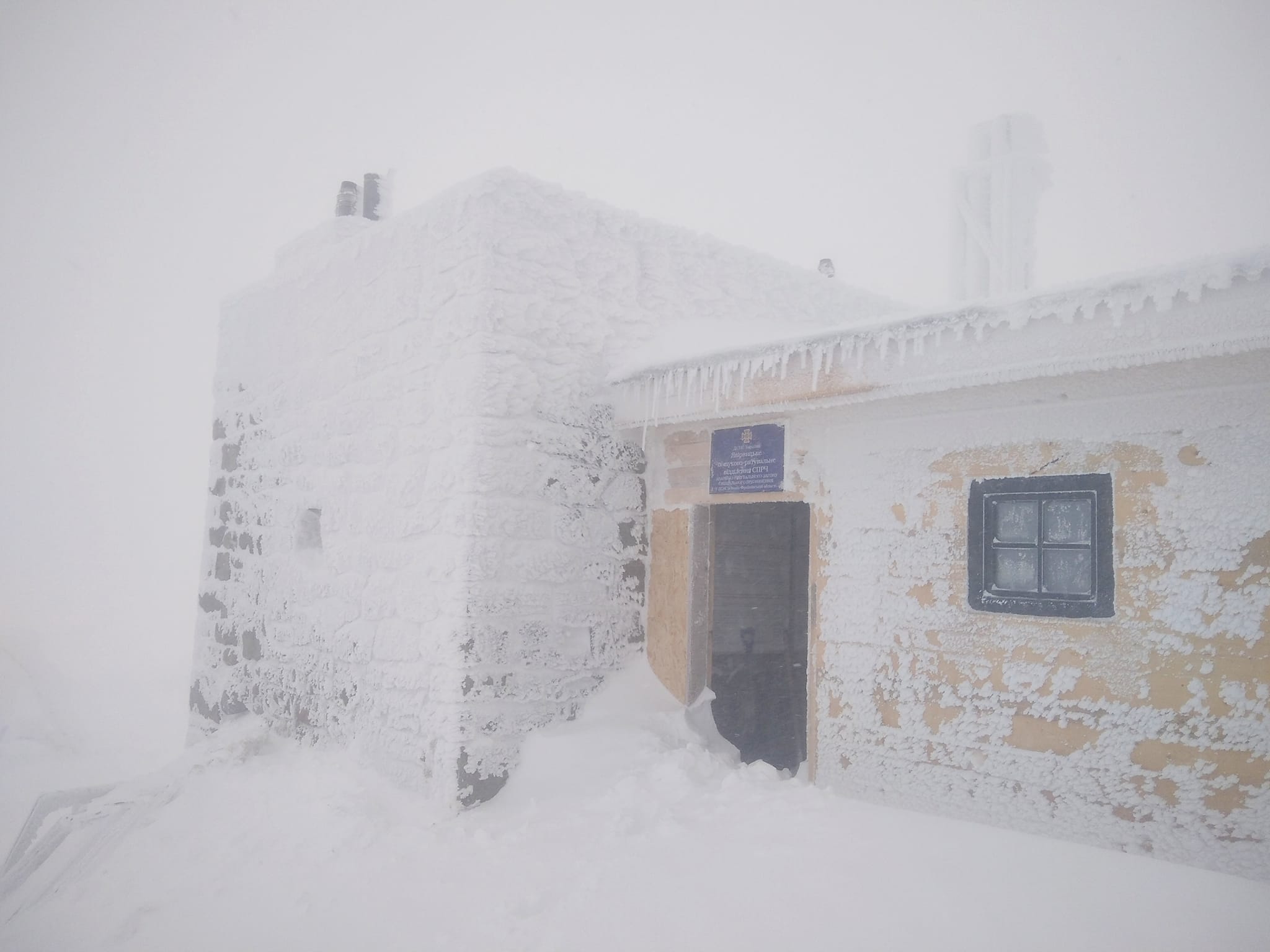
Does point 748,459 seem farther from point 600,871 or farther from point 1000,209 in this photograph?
point 1000,209

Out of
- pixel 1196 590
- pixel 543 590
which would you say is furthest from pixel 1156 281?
pixel 543 590

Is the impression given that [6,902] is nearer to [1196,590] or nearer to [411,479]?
[411,479]

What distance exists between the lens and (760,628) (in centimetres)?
585

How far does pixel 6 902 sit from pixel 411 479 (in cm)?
308

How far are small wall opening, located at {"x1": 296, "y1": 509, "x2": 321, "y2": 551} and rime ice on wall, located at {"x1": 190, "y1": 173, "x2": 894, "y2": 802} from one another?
0.02m

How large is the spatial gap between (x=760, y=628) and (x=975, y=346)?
302cm

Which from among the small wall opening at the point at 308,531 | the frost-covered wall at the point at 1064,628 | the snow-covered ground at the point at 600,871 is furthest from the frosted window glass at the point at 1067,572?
the small wall opening at the point at 308,531

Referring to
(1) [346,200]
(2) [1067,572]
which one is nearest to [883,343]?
(2) [1067,572]

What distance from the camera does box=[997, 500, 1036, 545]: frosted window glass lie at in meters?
3.50

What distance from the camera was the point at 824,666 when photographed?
4.15m

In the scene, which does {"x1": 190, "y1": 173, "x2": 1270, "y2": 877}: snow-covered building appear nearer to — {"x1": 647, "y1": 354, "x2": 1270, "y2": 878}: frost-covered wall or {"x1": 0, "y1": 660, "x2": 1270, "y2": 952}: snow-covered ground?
{"x1": 647, "y1": 354, "x2": 1270, "y2": 878}: frost-covered wall

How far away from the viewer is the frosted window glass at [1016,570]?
11.5 ft

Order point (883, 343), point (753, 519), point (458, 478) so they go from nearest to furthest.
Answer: point (883, 343) → point (458, 478) → point (753, 519)

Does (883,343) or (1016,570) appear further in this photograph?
(883,343)
